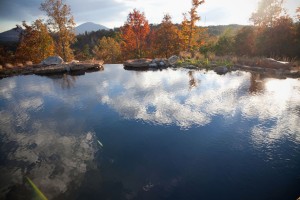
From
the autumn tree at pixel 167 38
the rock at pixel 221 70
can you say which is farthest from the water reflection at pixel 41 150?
the autumn tree at pixel 167 38

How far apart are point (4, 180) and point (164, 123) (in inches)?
230

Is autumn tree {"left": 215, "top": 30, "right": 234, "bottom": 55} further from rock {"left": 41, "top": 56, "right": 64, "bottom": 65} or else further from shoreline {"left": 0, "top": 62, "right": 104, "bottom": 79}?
rock {"left": 41, "top": 56, "right": 64, "bottom": 65}

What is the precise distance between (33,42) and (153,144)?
90.6 ft

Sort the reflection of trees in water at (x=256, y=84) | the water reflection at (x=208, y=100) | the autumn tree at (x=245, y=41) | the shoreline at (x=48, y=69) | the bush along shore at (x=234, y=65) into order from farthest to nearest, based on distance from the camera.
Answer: the autumn tree at (x=245, y=41) < the shoreline at (x=48, y=69) < the bush along shore at (x=234, y=65) < the reflection of trees in water at (x=256, y=84) < the water reflection at (x=208, y=100)

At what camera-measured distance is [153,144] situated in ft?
22.6

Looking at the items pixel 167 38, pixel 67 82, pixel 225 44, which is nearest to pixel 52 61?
pixel 67 82

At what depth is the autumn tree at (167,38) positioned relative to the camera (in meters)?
29.8

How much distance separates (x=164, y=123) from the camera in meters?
8.46

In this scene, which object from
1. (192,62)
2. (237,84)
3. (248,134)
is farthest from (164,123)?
(192,62)

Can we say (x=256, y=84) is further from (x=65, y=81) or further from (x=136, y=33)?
(x=136, y=33)

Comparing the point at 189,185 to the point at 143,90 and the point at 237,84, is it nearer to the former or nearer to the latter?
the point at 143,90

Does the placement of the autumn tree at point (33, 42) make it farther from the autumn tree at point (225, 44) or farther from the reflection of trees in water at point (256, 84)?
the reflection of trees in water at point (256, 84)

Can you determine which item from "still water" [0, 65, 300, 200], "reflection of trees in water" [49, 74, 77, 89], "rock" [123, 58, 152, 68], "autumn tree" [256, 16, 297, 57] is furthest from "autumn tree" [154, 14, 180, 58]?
"still water" [0, 65, 300, 200]

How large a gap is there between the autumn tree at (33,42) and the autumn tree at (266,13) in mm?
29504
